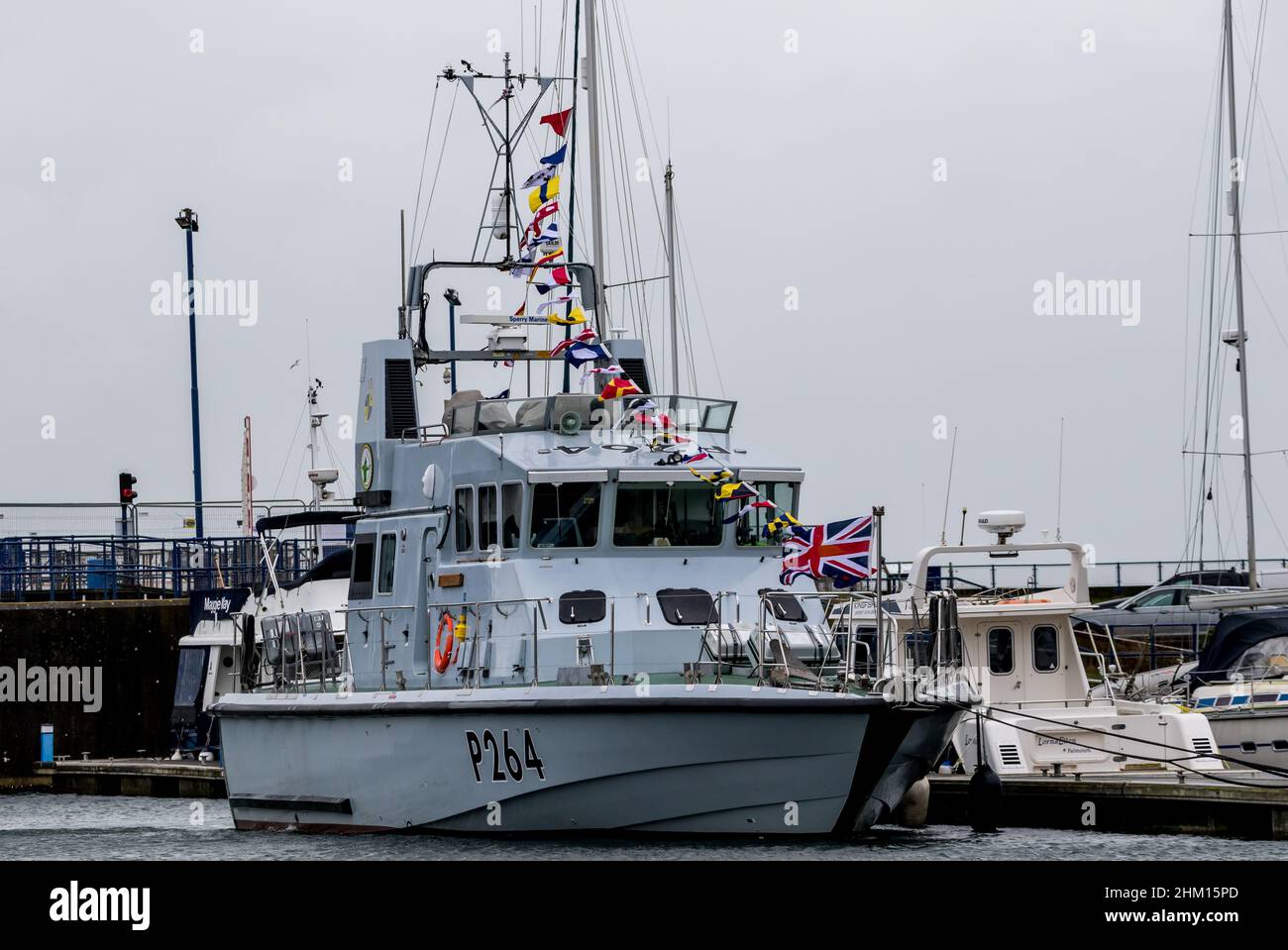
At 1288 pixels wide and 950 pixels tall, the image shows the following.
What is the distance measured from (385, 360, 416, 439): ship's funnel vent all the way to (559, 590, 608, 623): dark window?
12.5ft

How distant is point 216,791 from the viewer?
29.8 metres

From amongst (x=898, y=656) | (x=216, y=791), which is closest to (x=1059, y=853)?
(x=898, y=656)

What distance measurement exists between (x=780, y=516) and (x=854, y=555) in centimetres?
477

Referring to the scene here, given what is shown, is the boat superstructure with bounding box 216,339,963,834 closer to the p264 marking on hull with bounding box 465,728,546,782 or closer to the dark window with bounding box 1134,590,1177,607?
the p264 marking on hull with bounding box 465,728,546,782

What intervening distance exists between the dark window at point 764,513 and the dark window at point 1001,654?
6.03 metres

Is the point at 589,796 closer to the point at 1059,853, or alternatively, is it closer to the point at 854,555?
the point at 1059,853

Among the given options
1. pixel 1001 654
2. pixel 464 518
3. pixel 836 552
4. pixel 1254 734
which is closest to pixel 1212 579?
pixel 1254 734

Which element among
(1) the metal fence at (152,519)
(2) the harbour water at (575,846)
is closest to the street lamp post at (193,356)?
(1) the metal fence at (152,519)

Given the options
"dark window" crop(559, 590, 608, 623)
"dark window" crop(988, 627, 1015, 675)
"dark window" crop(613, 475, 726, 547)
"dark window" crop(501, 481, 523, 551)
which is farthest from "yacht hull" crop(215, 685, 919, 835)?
"dark window" crop(988, 627, 1015, 675)

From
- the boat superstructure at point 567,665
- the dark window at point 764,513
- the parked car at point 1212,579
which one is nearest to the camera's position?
A: the boat superstructure at point 567,665

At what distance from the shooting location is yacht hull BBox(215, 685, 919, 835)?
17438 mm

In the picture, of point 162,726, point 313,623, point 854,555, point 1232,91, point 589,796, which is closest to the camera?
point 589,796

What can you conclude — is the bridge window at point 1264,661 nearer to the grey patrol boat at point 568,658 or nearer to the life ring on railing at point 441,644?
the grey patrol boat at point 568,658

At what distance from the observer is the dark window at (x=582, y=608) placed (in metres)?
19.0
